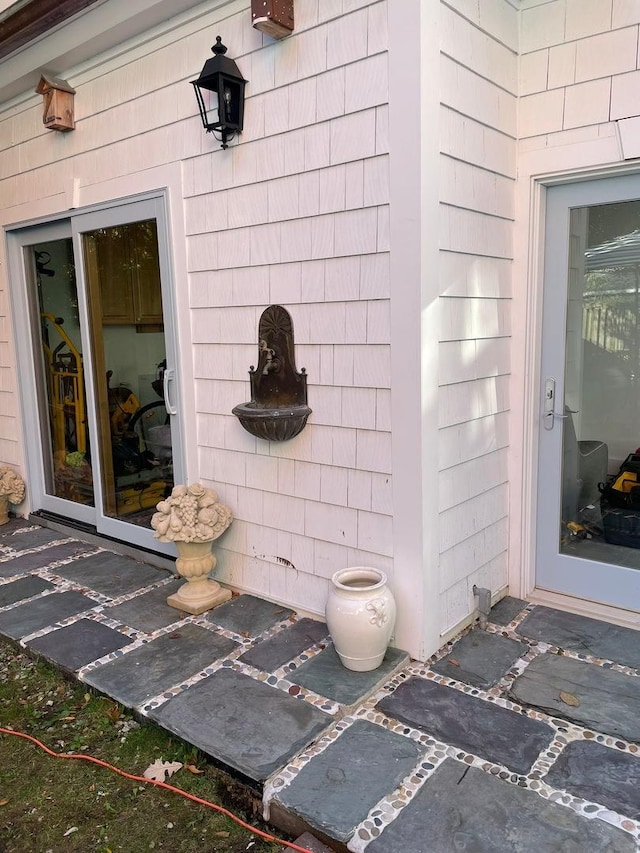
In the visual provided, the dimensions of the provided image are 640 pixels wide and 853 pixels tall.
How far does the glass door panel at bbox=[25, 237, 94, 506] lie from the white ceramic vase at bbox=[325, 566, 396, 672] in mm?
2367

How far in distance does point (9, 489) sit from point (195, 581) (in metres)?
2.13

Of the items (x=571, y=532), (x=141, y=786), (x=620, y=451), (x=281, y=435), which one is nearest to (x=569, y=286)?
(x=620, y=451)

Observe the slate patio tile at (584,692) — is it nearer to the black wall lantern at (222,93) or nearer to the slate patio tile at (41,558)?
the black wall lantern at (222,93)

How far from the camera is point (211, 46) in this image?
290cm

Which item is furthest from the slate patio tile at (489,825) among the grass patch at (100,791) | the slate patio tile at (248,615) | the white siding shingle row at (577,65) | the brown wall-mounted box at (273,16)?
the brown wall-mounted box at (273,16)

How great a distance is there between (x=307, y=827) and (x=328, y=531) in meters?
1.23

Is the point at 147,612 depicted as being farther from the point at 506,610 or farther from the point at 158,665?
the point at 506,610

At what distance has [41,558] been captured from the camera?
3840mm

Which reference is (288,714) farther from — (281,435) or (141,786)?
(281,435)

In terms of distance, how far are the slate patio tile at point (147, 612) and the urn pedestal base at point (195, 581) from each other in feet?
0.19

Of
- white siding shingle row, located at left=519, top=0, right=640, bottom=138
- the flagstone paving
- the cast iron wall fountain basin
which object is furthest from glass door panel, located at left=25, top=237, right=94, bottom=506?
white siding shingle row, located at left=519, top=0, right=640, bottom=138

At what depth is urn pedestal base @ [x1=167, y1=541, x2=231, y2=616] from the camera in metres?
3.05

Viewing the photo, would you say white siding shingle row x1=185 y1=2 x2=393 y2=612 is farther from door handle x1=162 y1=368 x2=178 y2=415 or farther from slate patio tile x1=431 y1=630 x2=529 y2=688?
slate patio tile x1=431 y1=630 x2=529 y2=688

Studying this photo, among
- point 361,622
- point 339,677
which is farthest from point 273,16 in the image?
point 339,677
